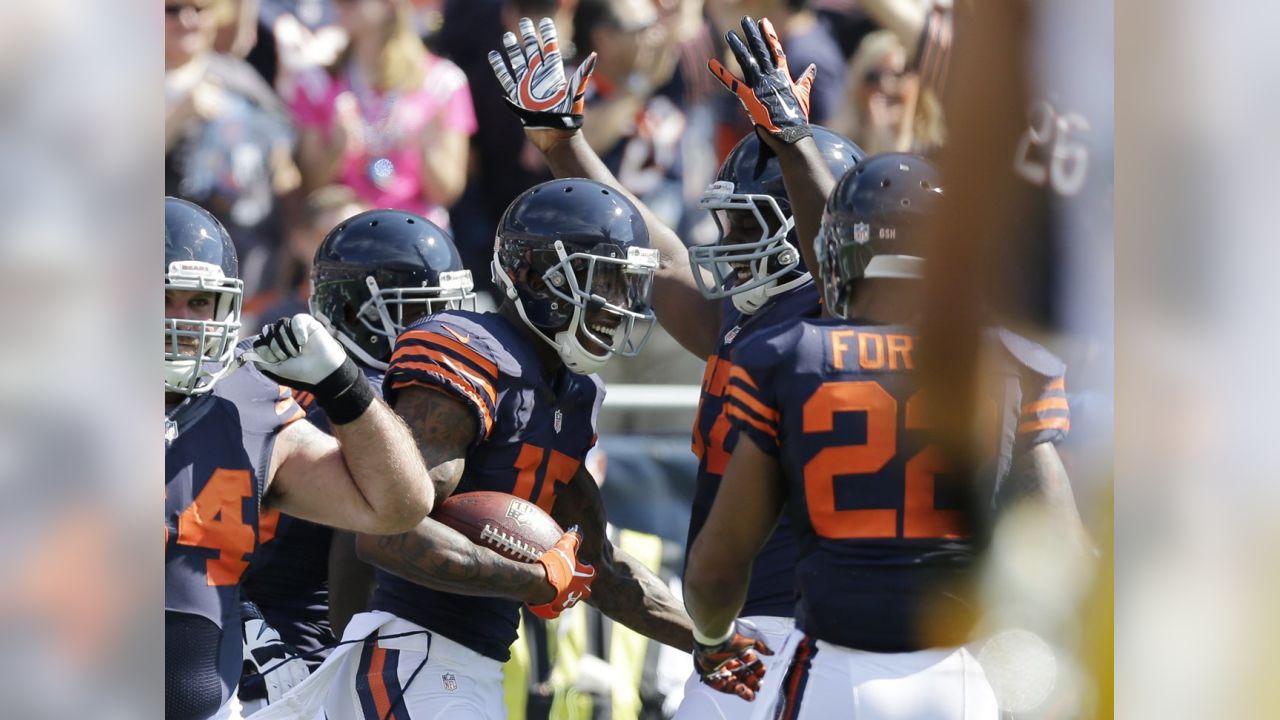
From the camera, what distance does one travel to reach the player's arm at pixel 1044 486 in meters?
1.10

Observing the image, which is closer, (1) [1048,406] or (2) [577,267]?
(1) [1048,406]

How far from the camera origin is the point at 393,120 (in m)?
6.29

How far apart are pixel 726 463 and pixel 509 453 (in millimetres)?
691

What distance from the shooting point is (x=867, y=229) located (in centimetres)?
304

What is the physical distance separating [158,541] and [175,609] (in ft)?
9.12

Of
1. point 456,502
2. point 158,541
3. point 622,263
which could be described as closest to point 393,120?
point 622,263

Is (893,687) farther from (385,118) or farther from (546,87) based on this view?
(385,118)

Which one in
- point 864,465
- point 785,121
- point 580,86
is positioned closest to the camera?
point 864,465

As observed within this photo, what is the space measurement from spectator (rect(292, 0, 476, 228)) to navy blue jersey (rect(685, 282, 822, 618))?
2.24 m

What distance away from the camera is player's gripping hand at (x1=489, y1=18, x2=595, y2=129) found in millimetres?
5051

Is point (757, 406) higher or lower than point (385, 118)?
lower

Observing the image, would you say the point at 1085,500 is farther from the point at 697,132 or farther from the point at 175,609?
the point at 697,132

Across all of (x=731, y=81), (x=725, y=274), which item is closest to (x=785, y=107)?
(x=731, y=81)

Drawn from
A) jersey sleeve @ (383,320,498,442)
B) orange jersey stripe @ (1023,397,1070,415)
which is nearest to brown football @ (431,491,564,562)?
jersey sleeve @ (383,320,498,442)
